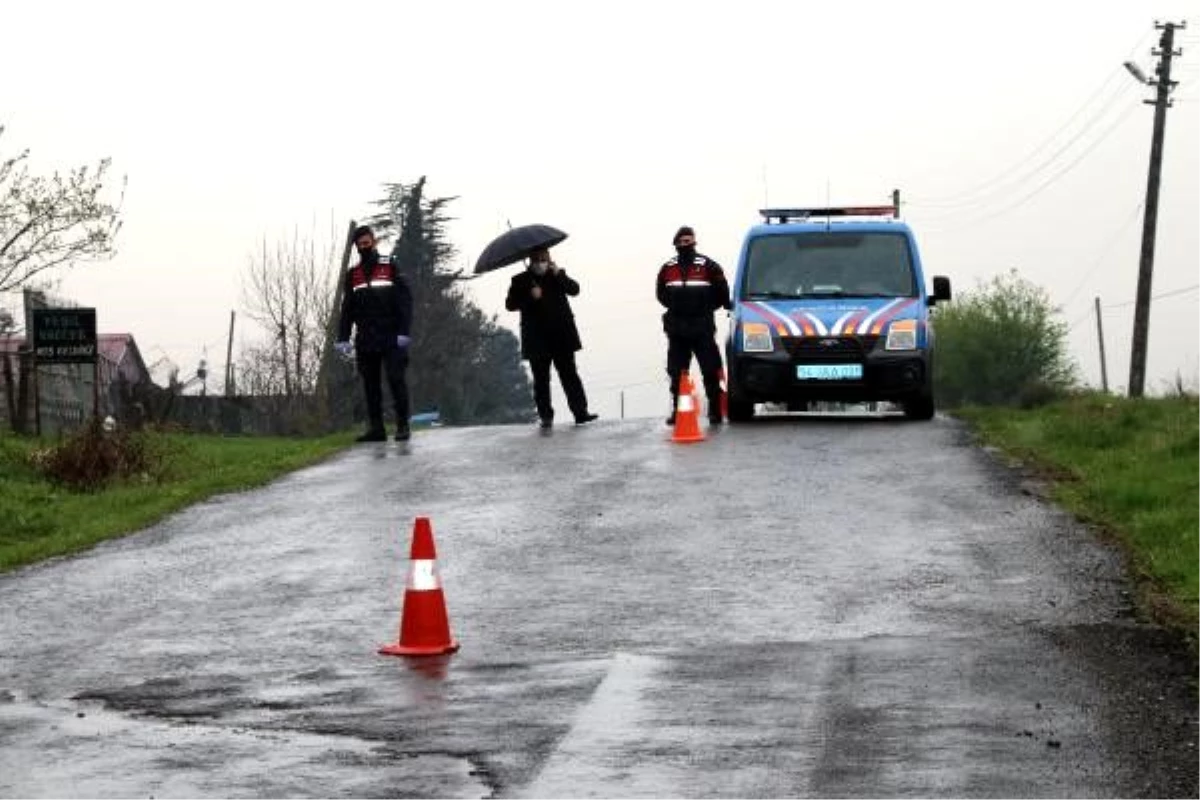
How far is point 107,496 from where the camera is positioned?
19.9m

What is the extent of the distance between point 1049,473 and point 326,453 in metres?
7.49

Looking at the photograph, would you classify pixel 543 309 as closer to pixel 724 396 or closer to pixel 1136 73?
pixel 724 396

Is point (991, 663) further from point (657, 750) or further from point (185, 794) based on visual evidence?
point (185, 794)

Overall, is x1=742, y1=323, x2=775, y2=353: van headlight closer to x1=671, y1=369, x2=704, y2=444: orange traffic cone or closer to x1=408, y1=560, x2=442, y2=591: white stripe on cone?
x1=671, y1=369, x2=704, y2=444: orange traffic cone

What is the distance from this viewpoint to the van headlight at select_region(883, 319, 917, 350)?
2373 cm

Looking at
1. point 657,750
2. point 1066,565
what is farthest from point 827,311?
point 657,750

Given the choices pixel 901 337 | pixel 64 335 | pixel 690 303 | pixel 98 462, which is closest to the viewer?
pixel 98 462

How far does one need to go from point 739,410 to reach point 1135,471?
8040 mm

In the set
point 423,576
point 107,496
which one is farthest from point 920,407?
point 423,576

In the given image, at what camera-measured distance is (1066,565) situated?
12523 mm

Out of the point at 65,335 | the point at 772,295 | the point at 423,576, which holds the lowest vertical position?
the point at 423,576

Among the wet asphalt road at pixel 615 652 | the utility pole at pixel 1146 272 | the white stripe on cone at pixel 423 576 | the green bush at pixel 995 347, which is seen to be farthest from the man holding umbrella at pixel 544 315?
the green bush at pixel 995 347

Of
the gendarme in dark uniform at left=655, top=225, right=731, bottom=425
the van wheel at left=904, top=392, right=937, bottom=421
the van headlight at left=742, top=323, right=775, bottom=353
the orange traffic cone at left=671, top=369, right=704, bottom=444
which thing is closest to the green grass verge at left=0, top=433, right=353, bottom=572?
the orange traffic cone at left=671, top=369, right=704, bottom=444

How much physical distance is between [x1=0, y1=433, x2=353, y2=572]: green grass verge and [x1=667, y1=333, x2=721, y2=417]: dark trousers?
3.35 meters
